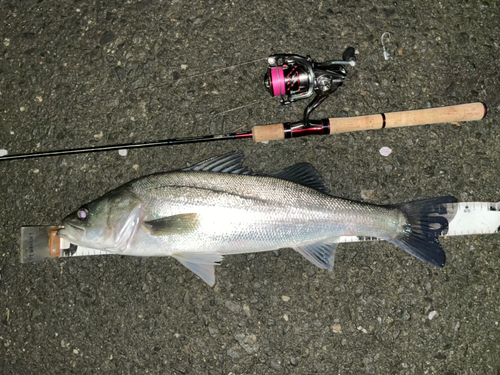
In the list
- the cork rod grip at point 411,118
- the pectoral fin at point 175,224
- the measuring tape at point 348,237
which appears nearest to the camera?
the pectoral fin at point 175,224

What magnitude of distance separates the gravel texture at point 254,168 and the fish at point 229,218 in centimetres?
32

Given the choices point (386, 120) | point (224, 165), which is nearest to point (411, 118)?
point (386, 120)

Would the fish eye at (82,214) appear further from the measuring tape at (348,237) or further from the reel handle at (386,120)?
the reel handle at (386,120)

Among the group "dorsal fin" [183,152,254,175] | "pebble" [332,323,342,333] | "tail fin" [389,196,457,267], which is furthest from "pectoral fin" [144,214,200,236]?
"tail fin" [389,196,457,267]

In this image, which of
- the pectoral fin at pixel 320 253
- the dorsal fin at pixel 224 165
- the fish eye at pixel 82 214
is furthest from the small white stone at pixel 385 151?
the fish eye at pixel 82 214

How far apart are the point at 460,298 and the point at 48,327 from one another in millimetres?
3417

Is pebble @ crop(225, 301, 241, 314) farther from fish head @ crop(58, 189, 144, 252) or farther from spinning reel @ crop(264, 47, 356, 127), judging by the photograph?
spinning reel @ crop(264, 47, 356, 127)

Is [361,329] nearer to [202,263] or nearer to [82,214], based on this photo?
[202,263]

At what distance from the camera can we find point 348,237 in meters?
2.79

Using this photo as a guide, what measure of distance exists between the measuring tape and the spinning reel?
117 cm

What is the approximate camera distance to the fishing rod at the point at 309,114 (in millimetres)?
2561

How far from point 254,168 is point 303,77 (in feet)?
2.69

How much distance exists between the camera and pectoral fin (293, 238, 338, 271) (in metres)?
2.65

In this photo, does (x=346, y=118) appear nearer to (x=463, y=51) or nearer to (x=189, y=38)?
(x=463, y=51)
